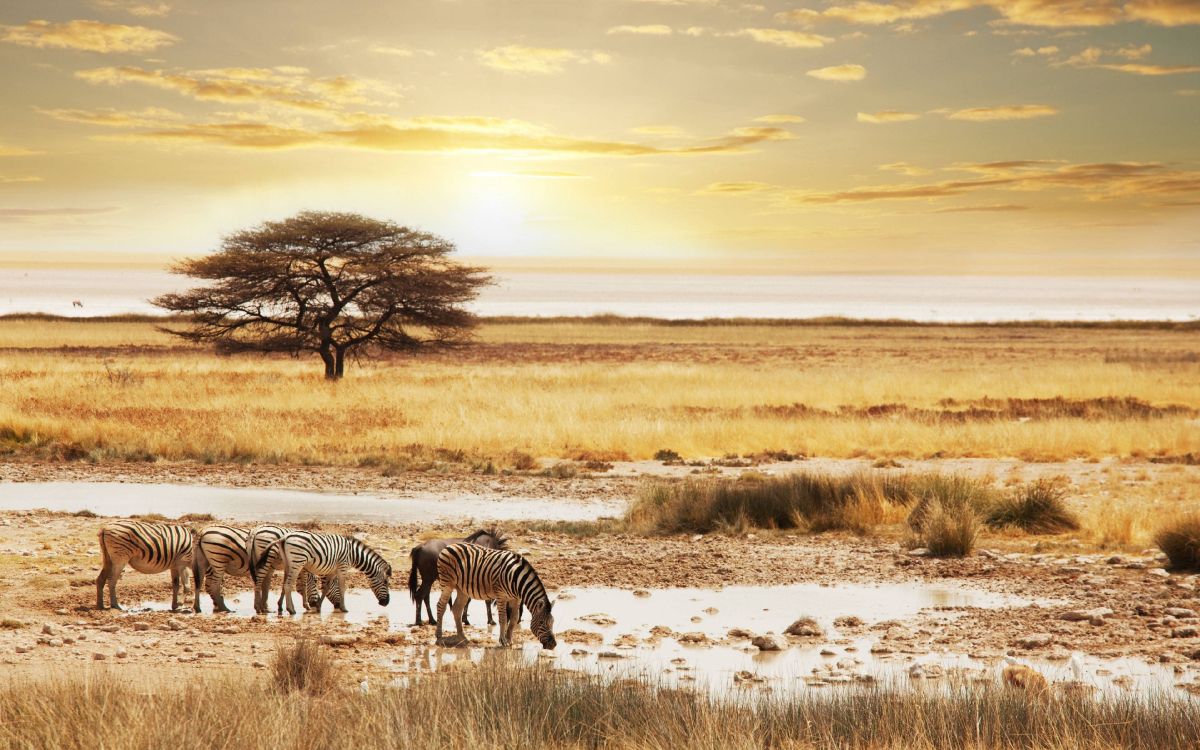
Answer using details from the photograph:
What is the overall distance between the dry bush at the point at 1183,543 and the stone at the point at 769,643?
6.77 m

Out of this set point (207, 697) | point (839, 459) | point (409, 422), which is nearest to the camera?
point (207, 697)

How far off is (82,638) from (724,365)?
5436 centimetres

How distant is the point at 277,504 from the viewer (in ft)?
71.1

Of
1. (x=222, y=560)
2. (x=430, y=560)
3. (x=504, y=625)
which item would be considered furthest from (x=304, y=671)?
(x=222, y=560)

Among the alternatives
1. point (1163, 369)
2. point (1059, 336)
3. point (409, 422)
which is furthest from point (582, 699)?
point (1059, 336)

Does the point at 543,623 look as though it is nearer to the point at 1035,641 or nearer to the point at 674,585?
the point at 674,585

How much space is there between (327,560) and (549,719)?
16.5 feet

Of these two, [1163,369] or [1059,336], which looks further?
[1059,336]

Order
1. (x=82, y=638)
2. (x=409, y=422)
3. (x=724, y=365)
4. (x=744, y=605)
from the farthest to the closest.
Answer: (x=724, y=365)
(x=409, y=422)
(x=744, y=605)
(x=82, y=638)

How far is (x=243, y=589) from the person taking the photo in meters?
14.2

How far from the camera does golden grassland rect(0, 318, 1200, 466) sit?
29.2m

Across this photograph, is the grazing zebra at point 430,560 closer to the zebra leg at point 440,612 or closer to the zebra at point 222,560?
the zebra leg at point 440,612

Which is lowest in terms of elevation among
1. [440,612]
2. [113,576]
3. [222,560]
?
[440,612]

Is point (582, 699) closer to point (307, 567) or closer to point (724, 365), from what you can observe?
point (307, 567)
